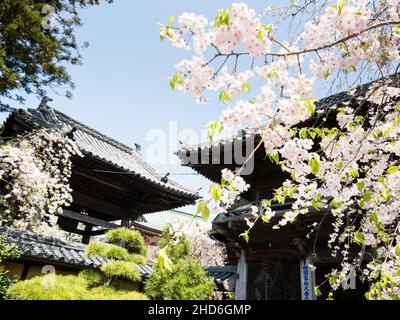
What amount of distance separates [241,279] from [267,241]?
1.45 meters

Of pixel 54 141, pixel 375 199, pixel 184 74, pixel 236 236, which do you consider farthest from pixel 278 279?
pixel 184 74

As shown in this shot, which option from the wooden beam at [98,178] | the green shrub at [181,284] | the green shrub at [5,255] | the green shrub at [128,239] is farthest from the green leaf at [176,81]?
the wooden beam at [98,178]

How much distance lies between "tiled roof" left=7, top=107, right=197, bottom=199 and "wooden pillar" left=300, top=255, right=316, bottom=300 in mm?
4604

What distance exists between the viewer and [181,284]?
24.2 feet

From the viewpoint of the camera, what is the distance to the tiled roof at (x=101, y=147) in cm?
891

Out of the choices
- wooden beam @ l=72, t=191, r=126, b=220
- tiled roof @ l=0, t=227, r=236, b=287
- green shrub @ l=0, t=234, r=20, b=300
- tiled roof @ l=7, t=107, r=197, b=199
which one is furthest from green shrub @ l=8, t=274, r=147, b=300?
wooden beam @ l=72, t=191, r=126, b=220

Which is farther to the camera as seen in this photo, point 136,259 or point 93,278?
point 136,259

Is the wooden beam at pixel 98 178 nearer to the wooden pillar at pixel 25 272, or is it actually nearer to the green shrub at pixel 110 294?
the wooden pillar at pixel 25 272

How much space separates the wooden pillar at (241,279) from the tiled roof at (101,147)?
114 inches

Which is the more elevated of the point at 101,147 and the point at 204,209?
the point at 101,147

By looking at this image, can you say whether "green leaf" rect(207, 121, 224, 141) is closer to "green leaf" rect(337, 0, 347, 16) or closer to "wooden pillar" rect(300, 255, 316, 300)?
"green leaf" rect(337, 0, 347, 16)

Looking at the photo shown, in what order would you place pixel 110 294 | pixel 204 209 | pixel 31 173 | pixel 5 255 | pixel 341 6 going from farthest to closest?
pixel 31 173 < pixel 110 294 < pixel 5 255 < pixel 341 6 < pixel 204 209

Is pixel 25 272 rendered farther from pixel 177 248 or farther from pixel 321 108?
pixel 321 108

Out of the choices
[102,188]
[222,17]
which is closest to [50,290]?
[102,188]
